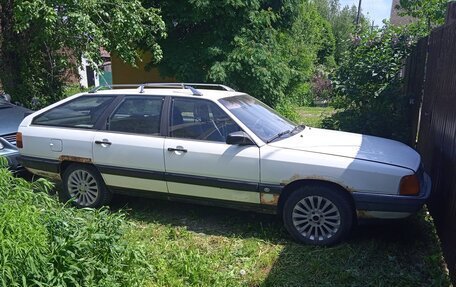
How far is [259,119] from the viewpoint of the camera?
188 inches

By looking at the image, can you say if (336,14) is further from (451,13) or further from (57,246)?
(57,246)

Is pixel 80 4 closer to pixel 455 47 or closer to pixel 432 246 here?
pixel 455 47

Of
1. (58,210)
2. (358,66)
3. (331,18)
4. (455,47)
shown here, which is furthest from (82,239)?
(331,18)

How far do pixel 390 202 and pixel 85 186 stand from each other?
3.54 meters

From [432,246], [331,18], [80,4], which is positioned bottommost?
[432,246]

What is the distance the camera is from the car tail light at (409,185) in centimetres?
383

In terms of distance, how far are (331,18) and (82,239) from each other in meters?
48.7

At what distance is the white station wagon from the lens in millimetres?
3965

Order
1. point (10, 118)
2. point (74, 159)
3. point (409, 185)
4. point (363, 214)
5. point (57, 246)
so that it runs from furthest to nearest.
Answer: point (10, 118), point (74, 159), point (363, 214), point (409, 185), point (57, 246)

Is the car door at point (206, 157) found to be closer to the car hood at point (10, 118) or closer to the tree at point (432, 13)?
the car hood at point (10, 118)

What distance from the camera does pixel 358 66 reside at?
791 cm

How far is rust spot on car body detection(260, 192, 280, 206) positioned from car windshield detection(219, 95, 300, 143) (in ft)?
1.86

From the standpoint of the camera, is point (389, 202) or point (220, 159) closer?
point (389, 202)

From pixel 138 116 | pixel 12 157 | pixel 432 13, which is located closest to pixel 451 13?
pixel 432 13
